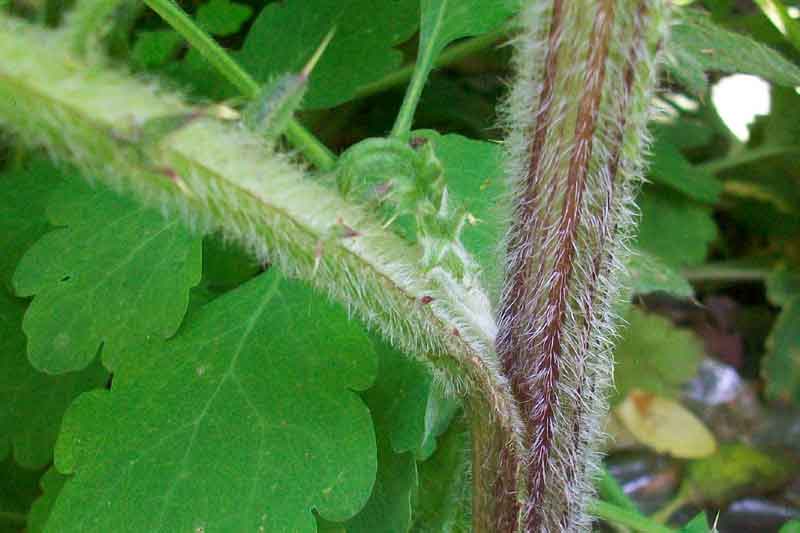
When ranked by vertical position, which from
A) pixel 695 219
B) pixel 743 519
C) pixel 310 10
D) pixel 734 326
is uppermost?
pixel 310 10

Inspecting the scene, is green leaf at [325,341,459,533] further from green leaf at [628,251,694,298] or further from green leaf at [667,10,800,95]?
green leaf at [667,10,800,95]

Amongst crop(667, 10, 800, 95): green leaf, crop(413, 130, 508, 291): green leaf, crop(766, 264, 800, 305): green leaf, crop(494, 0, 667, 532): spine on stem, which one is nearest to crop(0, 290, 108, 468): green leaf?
crop(413, 130, 508, 291): green leaf

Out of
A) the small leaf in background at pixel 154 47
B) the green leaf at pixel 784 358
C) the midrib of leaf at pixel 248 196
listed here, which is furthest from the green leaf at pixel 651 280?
the small leaf in background at pixel 154 47

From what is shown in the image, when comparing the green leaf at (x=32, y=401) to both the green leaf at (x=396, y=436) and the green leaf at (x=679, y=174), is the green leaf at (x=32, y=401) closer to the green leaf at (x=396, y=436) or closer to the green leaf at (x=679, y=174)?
the green leaf at (x=396, y=436)

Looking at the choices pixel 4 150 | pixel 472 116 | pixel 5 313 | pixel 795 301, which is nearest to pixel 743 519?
pixel 795 301

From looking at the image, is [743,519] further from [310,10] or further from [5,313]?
[5,313]

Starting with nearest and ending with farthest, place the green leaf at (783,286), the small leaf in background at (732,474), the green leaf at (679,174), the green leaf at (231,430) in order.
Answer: the green leaf at (231,430) < the green leaf at (679,174) < the small leaf in background at (732,474) < the green leaf at (783,286)
